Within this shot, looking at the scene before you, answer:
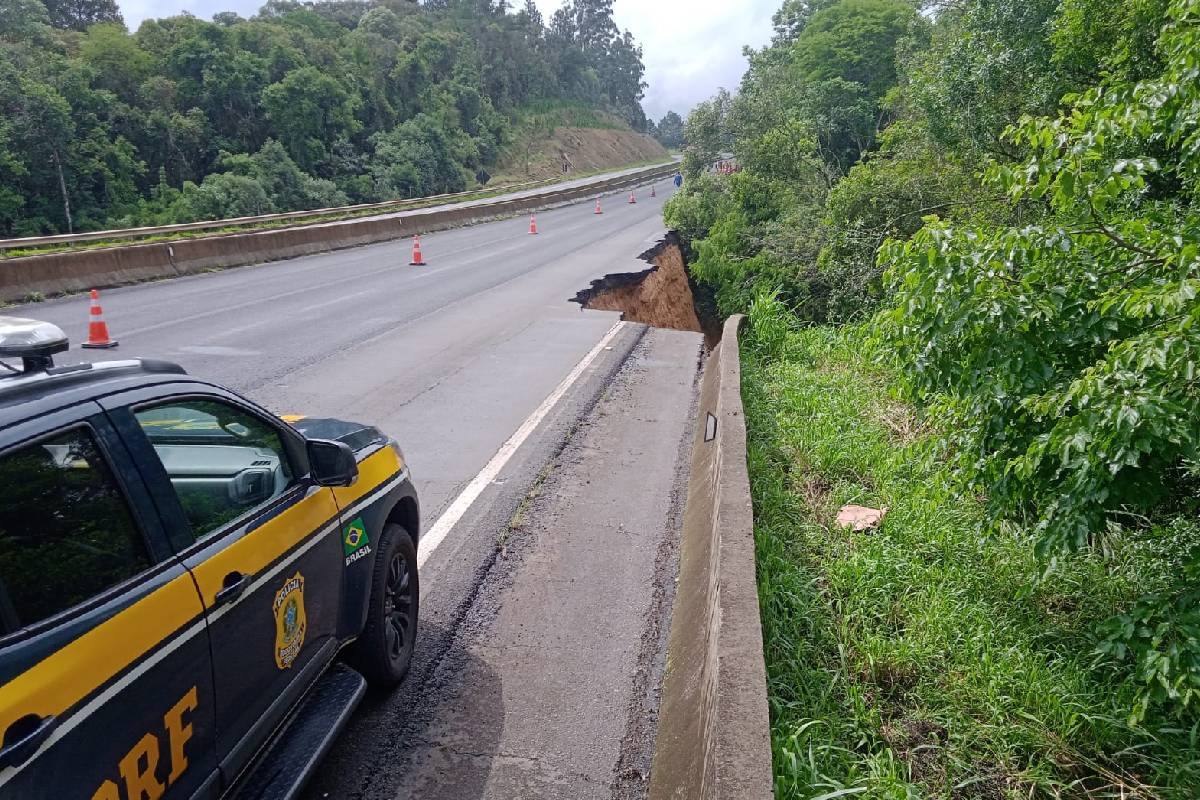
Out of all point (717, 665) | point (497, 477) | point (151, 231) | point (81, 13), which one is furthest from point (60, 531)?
point (81, 13)

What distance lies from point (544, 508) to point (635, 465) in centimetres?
131

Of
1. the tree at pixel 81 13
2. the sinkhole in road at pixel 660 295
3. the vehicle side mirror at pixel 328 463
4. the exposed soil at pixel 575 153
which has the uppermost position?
the tree at pixel 81 13

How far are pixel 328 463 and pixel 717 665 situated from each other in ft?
5.52

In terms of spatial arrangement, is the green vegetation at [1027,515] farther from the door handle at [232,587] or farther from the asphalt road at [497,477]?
the door handle at [232,587]

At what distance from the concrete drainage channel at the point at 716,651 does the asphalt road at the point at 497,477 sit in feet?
0.46

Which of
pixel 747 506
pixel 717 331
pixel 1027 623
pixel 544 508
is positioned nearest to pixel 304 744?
pixel 747 506

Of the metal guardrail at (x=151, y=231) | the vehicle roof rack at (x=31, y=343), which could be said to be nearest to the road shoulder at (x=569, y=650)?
the vehicle roof rack at (x=31, y=343)

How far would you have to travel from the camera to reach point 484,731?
11.7ft

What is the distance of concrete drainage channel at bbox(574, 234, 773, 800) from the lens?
113 inches

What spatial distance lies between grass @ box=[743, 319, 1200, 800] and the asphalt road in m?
0.70

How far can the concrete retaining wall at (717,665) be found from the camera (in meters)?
2.84

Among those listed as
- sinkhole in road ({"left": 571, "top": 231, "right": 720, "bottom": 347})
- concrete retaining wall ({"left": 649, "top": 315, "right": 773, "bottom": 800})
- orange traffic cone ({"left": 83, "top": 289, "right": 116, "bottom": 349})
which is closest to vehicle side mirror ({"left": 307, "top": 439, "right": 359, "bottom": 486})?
concrete retaining wall ({"left": 649, "top": 315, "right": 773, "bottom": 800})

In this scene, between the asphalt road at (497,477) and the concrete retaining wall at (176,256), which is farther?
the concrete retaining wall at (176,256)

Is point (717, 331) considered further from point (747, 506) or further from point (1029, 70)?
point (747, 506)
